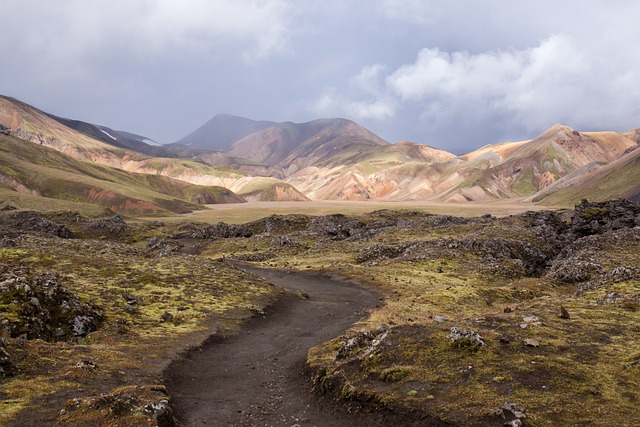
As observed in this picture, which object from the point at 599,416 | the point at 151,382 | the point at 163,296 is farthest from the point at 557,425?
the point at 163,296

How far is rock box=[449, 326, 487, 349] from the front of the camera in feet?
69.1

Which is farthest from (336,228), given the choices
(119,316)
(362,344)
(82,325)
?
(362,344)

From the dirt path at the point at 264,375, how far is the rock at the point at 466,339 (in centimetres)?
643

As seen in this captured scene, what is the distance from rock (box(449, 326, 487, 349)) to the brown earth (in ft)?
20.0

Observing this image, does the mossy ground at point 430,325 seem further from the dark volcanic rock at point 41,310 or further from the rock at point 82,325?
the dark volcanic rock at point 41,310

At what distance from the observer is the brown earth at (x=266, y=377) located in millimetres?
18594

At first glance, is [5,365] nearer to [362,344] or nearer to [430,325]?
[362,344]


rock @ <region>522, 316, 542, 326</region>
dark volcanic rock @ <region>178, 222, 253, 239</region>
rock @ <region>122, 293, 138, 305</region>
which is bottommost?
dark volcanic rock @ <region>178, 222, 253, 239</region>

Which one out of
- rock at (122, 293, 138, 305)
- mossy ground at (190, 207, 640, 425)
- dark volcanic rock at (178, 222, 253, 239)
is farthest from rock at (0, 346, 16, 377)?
dark volcanic rock at (178, 222, 253, 239)

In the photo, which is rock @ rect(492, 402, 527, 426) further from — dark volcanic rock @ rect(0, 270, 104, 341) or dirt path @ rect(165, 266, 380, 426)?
dark volcanic rock @ rect(0, 270, 104, 341)

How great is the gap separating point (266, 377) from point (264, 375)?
1.23ft

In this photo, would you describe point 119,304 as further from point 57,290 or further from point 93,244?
point 93,244

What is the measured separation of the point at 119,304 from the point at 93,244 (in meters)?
37.5

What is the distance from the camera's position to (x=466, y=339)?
→ 69.8ft
